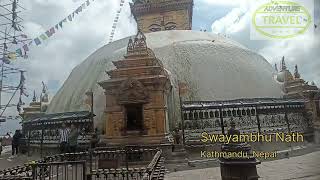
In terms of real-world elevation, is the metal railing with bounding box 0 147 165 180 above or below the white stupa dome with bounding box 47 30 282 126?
below

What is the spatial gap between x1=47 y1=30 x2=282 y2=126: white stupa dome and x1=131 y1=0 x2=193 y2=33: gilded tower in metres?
11.0

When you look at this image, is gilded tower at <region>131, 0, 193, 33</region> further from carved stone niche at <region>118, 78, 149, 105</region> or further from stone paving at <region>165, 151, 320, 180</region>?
stone paving at <region>165, 151, 320, 180</region>

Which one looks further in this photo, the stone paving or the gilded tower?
the gilded tower

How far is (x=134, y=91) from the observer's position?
11.4 meters

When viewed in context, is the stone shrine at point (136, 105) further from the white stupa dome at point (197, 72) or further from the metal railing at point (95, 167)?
the white stupa dome at point (197, 72)

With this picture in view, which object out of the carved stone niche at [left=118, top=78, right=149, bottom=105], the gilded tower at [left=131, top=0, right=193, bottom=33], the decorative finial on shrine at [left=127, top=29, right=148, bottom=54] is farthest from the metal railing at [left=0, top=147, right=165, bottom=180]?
the gilded tower at [left=131, top=0, right=193, bottom=33]

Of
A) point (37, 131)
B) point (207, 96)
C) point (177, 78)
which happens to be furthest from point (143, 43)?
point (37, 131)

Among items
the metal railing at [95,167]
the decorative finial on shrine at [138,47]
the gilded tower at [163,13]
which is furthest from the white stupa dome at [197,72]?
the gilded tower at [163,13]

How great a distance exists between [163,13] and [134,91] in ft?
66.1

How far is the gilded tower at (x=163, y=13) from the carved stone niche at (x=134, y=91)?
1899 centimetres

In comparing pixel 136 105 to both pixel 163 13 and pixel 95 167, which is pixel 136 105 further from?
pixel 163 13

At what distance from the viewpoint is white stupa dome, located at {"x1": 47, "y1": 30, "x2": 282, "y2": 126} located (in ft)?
48.8

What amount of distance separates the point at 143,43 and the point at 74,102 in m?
5.76

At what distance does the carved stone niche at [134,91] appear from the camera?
11.4m
